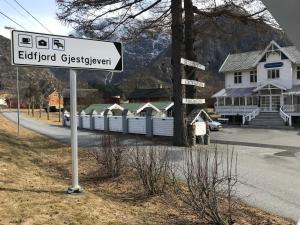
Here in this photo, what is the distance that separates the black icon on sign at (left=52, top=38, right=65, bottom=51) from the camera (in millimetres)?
7328

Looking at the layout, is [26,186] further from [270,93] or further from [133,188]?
[270,93]

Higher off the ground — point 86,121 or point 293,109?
point 293,109

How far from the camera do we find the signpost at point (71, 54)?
22.8 feet

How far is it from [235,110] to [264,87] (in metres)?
4.50

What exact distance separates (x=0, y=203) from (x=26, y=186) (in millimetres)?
1430

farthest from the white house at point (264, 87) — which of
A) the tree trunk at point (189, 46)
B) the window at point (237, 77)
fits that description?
the tree trunk at point (189, 46)

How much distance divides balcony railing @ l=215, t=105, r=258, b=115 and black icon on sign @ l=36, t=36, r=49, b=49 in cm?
4751

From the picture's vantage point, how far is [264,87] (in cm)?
5244

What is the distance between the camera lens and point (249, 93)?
54531 mm

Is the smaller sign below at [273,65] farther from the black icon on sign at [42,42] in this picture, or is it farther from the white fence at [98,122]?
the black icon on sign at [42,42]

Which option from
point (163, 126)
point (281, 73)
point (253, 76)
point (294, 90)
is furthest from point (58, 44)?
point (253, 76)

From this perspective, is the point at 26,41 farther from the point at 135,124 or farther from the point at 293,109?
the point at 293,109

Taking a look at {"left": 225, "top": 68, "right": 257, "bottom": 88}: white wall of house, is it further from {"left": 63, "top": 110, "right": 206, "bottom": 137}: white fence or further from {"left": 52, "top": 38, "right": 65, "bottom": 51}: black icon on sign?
{"left": 52, "top": 38, "right": 65, "bottom": 51}: black icon on sign

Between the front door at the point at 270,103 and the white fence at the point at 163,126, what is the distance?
2854 centimetres
